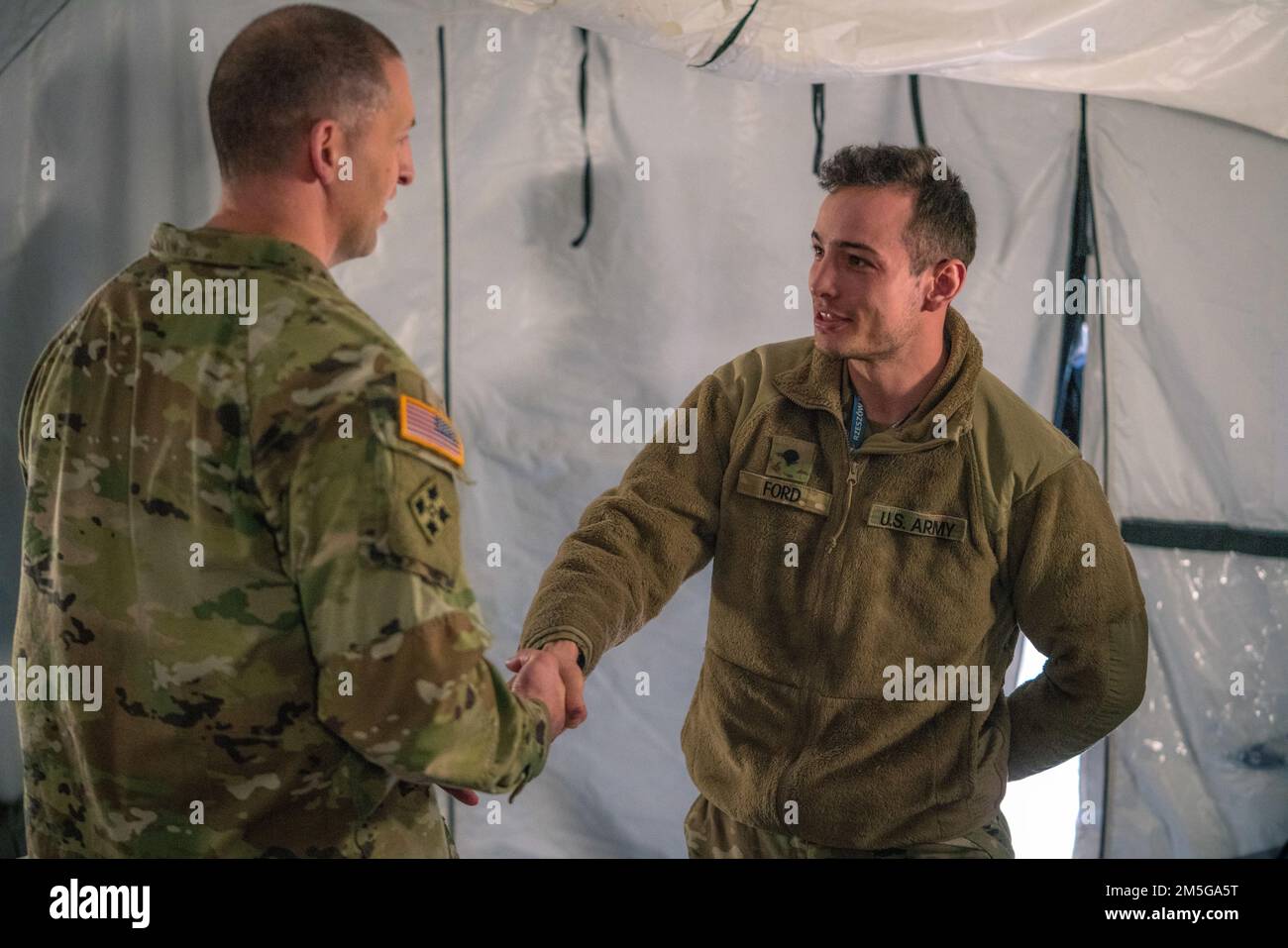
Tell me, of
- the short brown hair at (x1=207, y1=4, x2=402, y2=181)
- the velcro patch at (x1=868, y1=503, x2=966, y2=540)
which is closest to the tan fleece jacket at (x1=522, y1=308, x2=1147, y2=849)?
the velcro patch at (x1=868, y1=503, x2=966, y2=540)

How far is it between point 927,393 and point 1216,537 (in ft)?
3.20

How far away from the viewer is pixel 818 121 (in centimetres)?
228

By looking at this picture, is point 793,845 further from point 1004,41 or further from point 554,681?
point 1004,41

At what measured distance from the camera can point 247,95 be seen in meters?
1.26

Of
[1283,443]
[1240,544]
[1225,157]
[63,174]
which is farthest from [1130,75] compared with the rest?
[63,174]

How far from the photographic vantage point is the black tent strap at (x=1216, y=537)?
92.7 inches

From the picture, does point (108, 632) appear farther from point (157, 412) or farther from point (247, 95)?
point (247, 95)

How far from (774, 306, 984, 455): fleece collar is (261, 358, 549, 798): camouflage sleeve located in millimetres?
679

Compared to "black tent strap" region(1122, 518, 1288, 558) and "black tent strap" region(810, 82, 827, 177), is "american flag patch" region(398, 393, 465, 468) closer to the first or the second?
"black tent strap" region(810, 82, 827, 177)

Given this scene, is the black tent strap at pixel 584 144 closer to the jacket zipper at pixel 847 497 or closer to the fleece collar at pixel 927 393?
the fleece collar at pixel 927 393

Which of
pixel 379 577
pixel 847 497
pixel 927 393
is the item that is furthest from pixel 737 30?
pixel 379 577

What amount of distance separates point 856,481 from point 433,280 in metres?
0.98

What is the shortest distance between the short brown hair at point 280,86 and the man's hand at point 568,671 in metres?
0.71

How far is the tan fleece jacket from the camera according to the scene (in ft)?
5.40
